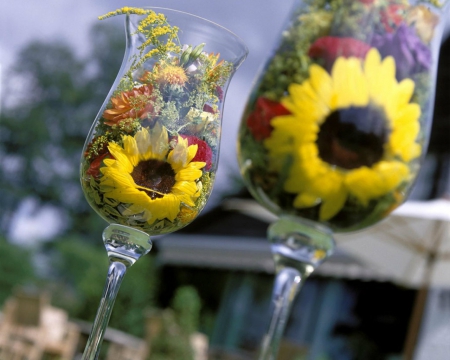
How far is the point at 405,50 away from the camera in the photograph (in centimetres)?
97

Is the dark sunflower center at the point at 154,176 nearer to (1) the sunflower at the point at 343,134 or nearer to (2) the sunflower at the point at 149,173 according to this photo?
(2) the sunflower at the point at 149,173

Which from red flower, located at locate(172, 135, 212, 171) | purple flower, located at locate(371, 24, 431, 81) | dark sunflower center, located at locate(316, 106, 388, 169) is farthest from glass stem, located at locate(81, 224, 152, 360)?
purple flower, located at locate(371, 24, 431, 81)

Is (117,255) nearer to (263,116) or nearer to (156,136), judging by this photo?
(156,136)

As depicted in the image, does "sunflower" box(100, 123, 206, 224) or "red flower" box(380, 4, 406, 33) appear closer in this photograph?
"red flower" box(380, 4, 406, 33)

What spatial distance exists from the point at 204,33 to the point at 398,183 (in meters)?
0.47

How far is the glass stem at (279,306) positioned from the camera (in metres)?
0.89

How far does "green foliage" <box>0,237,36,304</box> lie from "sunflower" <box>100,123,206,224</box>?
65.1 ft

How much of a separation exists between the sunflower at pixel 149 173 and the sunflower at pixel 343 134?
0.26 metres

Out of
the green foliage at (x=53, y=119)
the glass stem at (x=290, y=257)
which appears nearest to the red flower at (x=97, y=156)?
the glass stem at (x=290, y=257)

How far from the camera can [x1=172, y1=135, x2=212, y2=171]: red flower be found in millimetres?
1157

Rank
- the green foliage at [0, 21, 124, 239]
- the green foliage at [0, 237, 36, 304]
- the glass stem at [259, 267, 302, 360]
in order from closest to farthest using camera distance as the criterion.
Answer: the glass stem at [259, 267, 302, 360]
the green foliage at [0, 237, 36, 304]
the green foliage at [0, 21, 124, 239]

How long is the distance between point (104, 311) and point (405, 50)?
1.96 ft

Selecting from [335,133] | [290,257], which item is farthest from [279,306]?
[335,133]

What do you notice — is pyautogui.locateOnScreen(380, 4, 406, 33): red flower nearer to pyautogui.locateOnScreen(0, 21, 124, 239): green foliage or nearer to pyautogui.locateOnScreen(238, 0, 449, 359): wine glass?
pyautogui.locateOnScreen(238, 0, 449, 359): wine glass
